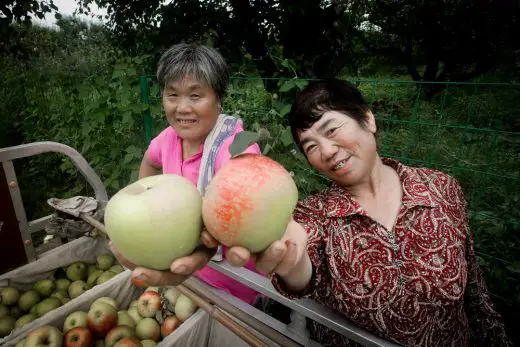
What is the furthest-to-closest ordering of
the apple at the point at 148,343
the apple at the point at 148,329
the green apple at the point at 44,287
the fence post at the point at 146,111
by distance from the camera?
1. the fence post at the point at 146,111
2. the green apple at the point at 44,287
3. the apple at the point at 148,329
4. the apple at the point at 148,343

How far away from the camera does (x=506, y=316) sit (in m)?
1.82

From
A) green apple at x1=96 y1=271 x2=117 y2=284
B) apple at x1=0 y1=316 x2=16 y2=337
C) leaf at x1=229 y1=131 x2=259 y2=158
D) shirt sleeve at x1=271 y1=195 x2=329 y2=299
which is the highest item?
leaf at x1=229 y1=131 x2=259 y2=158

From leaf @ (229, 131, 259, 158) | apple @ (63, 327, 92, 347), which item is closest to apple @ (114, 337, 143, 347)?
apple @ (63, 327, 92, 347)

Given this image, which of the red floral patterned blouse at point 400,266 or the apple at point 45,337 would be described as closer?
the red floral patterned blouse at point 400,266

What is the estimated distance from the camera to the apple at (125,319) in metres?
1.67

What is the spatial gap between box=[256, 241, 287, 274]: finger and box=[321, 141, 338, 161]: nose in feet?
1.30

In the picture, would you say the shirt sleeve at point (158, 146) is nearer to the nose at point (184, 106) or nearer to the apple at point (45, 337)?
the nose at point (184, 106)

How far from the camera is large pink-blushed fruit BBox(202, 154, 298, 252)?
750mm

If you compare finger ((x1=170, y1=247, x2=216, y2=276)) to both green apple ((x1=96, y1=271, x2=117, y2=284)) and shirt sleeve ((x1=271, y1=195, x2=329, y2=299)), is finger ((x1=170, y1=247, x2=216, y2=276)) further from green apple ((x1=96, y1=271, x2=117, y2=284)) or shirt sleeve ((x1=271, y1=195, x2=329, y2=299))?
green apple ((x1=96, y1=271, x2=117, y2=284))

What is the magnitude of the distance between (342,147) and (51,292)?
1955mm

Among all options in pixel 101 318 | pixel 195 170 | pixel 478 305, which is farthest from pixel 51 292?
pixel 478 305

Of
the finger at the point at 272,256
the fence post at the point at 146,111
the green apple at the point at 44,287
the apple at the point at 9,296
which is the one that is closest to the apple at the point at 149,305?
the green apple at the point at 44,287

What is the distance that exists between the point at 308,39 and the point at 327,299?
2678 millimetres

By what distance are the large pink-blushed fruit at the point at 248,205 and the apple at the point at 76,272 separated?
1714 millimetres
